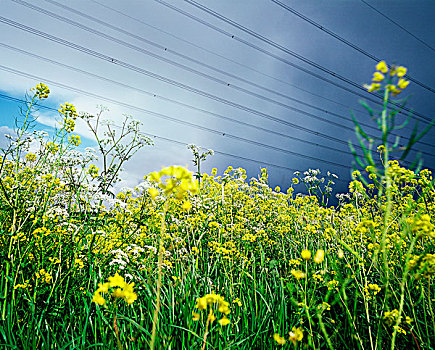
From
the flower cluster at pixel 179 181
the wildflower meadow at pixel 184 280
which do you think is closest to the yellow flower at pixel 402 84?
the wildflower meadow at pixel 184 280

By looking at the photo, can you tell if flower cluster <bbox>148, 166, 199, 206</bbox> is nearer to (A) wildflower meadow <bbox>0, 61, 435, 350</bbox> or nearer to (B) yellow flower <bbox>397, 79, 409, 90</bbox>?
(A) wildflower meadow <bbox>0, 61, 435, 350</bbox>

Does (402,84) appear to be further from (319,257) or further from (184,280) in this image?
(184,280)

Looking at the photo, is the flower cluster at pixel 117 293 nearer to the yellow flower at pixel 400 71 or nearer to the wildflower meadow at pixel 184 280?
the wildflower meadow at pixel 184 280

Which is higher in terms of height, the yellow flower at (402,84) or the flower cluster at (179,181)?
the yellow flower at (402,84)

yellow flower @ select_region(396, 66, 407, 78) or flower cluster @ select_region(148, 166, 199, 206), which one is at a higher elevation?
yellow flower @ select_region(396, 66, 407, 78)

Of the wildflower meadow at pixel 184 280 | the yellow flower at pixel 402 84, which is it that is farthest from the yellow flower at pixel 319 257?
the yellow flower at pixel 402 84

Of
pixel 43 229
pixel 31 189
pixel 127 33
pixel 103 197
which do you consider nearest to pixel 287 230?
pixel 103 197

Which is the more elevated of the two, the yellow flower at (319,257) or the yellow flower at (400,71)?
the yellow flower at (400,71)

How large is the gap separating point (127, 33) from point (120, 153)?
6.28 meters

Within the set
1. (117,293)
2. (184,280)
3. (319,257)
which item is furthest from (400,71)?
(184,280)

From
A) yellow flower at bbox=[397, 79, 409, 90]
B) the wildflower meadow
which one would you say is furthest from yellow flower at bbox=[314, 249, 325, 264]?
yellow flower at bbox=[397, 79, 409, 90]

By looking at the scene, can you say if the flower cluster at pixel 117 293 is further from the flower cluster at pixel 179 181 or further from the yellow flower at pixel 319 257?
the yellow flower at pixel 319 257

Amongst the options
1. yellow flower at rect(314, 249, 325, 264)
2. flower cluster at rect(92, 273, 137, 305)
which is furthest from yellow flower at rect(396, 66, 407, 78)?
flower cluster at rect(92, 273, 137, 305)

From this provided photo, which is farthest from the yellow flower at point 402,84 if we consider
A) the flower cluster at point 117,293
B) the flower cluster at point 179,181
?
the flower cluster at point 117,293
